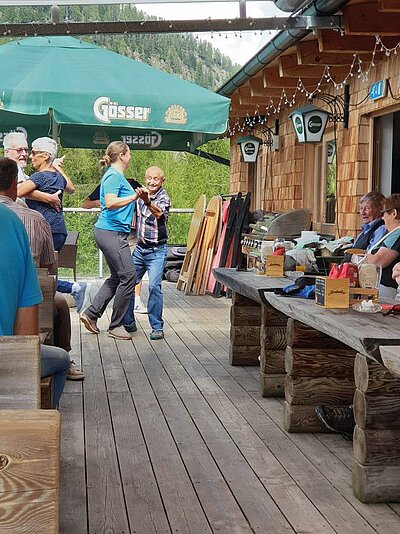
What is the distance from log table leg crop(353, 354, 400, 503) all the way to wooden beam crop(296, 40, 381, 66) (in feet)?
17.4

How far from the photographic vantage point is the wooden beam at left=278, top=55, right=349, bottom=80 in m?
9.29

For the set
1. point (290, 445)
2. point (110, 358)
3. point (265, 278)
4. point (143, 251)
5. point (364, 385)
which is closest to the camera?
point (364, 385)

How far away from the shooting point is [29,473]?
5.22 ft

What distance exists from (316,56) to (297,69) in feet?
2.56

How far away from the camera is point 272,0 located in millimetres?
7574

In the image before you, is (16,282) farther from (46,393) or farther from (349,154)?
(349,154)

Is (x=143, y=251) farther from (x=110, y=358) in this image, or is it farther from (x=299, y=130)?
(x=299, y=130)

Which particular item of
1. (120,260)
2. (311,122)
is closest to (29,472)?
(120,260)

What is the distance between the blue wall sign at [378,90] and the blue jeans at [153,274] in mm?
2180

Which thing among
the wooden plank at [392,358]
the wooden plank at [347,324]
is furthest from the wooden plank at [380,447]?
the wooden plank at [392,358]

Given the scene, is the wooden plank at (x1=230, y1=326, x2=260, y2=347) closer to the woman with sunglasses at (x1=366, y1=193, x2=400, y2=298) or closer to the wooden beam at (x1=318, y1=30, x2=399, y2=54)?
the woman with sunglasses at (x1=366, y1=193, x2=400, y2=298)

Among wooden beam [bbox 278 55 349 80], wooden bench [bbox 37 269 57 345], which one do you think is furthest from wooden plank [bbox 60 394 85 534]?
wooden beam [bbox 278 55 349 80]

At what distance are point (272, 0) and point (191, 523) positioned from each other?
5145 millimetres

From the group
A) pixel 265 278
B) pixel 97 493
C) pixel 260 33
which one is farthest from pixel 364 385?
pixel 260 33
